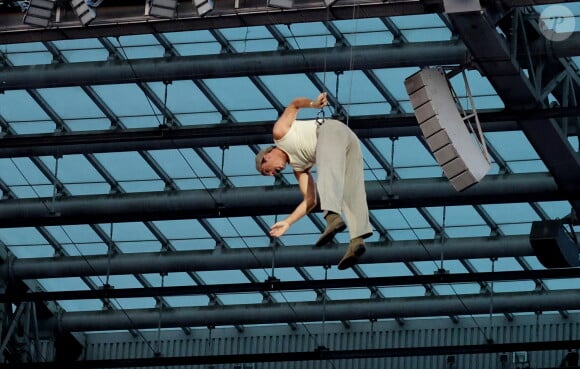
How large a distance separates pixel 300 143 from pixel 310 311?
18122 millimetres

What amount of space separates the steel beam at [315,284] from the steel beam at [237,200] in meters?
1.85

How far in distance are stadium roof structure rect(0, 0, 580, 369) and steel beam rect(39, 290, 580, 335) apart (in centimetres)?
4

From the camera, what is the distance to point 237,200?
28.9 m

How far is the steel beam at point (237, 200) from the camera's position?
90.1 feet

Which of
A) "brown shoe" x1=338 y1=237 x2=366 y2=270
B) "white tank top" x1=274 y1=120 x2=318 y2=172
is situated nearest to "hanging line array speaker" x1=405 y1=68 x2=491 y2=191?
"brown shoe" x1=338 y1=237 x2=366 y2=270

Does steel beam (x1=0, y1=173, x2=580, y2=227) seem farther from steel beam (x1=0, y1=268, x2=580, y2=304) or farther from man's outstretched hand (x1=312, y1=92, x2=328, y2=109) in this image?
man's outstretched hand (x1=312, y1=92, x2=328, y2=109)

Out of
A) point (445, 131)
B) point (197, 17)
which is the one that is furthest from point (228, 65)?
point (445, 131)

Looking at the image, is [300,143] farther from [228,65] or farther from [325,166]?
[228,65]

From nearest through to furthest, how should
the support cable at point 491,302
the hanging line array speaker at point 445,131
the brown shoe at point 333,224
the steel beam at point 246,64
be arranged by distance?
the brown shoe at point 333,224 → the hanging line array speaker at point 445,131 → the steel beam at point 246,64 → the support cable at point 491,302

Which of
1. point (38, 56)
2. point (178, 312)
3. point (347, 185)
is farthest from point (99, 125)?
point (347, 185)

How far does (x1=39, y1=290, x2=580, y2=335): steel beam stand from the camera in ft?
106

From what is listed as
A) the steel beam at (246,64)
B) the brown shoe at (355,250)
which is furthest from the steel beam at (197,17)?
the brown shoe at (355,250)

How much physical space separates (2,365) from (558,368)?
10444mm

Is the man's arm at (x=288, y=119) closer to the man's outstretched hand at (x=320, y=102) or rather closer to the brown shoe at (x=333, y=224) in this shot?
the man's outstretched hand at (x=320, y=102)
